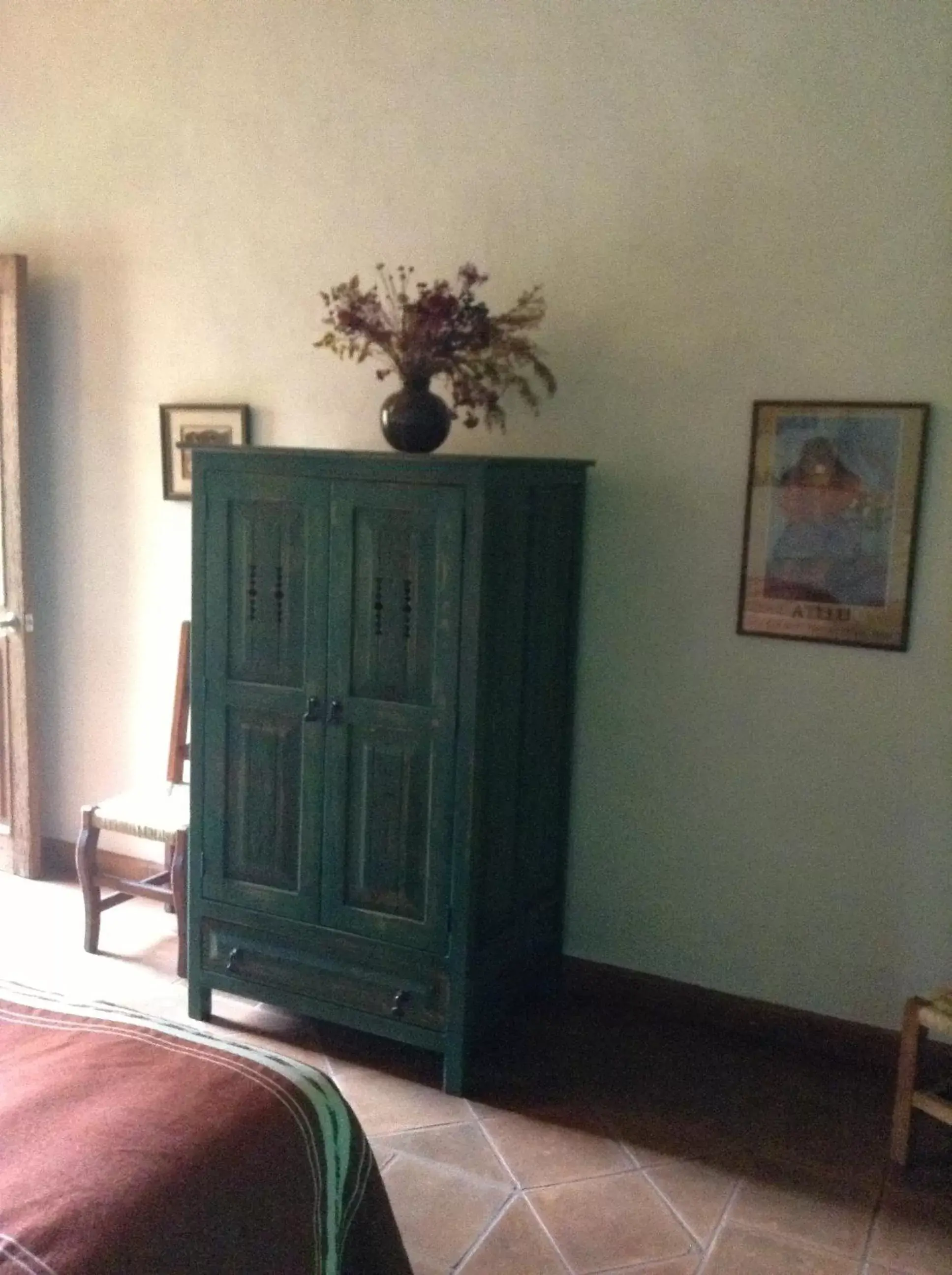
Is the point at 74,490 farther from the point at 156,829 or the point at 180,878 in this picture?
the point at 180,878

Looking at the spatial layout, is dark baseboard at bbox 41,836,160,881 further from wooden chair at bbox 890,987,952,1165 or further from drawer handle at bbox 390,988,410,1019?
wooden chair at bbox 890,987,952,1165

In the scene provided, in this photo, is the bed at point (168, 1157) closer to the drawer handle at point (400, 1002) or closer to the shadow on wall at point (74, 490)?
the drawer handle at point (400, 1002)

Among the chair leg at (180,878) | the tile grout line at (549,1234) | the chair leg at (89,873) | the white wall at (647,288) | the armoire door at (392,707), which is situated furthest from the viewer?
the chair leg at (89,873)

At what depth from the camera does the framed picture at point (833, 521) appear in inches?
112

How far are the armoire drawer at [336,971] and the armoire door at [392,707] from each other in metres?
0.07

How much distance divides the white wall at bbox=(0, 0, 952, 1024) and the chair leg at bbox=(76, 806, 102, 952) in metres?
0.80

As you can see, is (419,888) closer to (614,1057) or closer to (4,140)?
(614,1057)

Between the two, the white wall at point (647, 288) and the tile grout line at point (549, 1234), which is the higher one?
the white wall at point (647, 288)

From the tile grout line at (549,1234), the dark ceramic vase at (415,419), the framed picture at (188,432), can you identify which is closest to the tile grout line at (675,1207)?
the tile grout line at (549,1234)

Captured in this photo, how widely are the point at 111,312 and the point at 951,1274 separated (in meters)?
3.62

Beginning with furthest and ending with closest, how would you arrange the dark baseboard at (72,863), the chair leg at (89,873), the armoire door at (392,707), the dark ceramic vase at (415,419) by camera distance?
the dark baseboard at (72,863)
the chair leg at (89,873)
the dark ceramic vase at (415,419)
the armoire door at (392,707)

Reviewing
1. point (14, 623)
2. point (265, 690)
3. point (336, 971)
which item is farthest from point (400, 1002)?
point (14, 623)

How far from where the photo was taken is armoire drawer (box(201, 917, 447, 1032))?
286 cm

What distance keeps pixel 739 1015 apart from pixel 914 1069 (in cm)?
64
